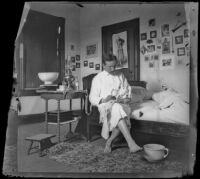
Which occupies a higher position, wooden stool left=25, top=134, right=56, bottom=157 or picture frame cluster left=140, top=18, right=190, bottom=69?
picture frame cluster left=140, top=18, right=190, bottom=69

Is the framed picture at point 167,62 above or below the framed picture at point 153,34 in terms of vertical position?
below

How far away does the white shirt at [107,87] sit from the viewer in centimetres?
162

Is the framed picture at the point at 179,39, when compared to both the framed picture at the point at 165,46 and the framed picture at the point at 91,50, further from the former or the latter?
the framed picture at the point at 91,50

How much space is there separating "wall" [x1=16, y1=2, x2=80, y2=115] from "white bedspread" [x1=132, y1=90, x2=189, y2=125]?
49 cm

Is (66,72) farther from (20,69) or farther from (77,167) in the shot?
(77,167)

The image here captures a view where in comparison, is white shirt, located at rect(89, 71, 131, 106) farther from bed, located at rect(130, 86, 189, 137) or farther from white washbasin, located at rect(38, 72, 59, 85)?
white washbasin, located at rect(38, 72, 59, 85)

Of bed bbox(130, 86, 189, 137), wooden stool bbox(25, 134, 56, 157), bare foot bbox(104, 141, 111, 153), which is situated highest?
bed bbox(130, 86, 189, 137)

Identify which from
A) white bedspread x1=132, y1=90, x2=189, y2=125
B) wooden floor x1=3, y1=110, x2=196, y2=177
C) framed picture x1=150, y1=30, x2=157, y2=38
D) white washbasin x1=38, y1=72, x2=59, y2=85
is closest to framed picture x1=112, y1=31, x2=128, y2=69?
framed picture x1=150, y1=30, x2=157, y2=38

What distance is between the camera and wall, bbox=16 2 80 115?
160 centimetres

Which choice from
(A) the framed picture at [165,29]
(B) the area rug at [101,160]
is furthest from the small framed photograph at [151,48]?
(B) the area rug at [101,160]

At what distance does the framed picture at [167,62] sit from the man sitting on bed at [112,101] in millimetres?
265

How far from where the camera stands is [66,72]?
63.7 inches

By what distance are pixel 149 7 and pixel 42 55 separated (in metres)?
0.78

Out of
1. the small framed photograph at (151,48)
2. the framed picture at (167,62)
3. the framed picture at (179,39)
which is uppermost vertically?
the framed picture at (179,39)
